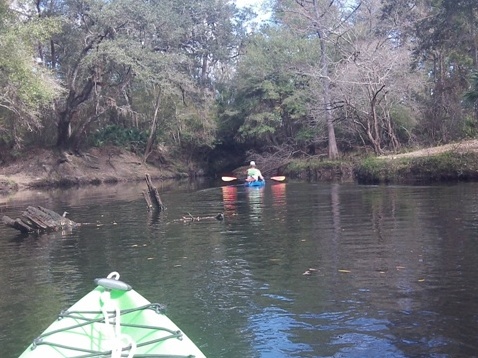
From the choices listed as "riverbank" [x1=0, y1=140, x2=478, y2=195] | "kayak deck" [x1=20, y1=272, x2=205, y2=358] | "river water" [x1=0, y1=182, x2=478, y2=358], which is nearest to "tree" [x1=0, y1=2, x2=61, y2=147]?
"river water" [x1=0, y1=182, x2=478, y2=358]

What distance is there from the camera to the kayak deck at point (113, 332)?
4.83 m

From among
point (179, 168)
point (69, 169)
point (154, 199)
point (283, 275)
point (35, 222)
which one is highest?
point (69, 169)

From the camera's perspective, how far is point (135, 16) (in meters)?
37.8

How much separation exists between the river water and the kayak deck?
3.84 feet

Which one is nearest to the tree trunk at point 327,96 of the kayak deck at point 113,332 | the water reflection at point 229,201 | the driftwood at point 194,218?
the water reflection at point 229,201

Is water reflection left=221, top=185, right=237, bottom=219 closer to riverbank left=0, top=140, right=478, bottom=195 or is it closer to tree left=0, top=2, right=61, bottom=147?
riverbank left=0, top=140, right=478, bottom=195

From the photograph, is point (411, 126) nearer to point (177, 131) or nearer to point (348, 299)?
point (177, 131)

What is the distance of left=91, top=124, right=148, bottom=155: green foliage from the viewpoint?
44.8 meters

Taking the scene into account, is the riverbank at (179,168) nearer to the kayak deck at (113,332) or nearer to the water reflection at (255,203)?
the water reflection at (255,203)

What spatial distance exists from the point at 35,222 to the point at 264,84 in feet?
94.9

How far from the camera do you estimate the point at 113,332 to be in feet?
17.0

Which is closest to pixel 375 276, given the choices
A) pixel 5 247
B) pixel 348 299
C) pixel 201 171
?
pixel 348 299

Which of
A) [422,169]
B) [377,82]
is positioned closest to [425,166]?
[422,169]

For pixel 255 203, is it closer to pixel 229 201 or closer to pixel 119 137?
pixel 229 201
